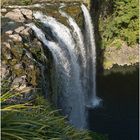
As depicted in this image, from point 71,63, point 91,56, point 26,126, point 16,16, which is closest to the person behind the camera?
point 26,126

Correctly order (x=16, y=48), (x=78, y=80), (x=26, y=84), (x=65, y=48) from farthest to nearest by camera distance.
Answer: (x=78, y=80), (x=65, y=48), (x=16, y=48), (x=26, y=84)

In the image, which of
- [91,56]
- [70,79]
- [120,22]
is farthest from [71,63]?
[120,22]

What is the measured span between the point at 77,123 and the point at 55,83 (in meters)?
2.94

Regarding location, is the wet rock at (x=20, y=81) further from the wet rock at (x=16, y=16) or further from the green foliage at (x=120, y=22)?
the green foliage at (x=120, y=22)

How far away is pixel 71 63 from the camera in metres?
20.0

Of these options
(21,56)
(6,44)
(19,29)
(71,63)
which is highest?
(19,29)

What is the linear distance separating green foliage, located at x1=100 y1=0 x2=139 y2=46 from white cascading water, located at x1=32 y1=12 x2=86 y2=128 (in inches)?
319

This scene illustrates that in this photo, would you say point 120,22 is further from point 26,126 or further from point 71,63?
point 26,126

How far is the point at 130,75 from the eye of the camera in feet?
90.1

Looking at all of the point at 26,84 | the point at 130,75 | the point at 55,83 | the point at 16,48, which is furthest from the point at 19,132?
the point at 130,75

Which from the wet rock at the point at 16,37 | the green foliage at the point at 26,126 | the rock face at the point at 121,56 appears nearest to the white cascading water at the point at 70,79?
the wet rock at the point at 16,37

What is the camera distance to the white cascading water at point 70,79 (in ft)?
63.4

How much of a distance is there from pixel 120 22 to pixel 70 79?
10.3 meters

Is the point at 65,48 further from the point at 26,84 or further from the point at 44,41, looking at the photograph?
the point at 26,84
